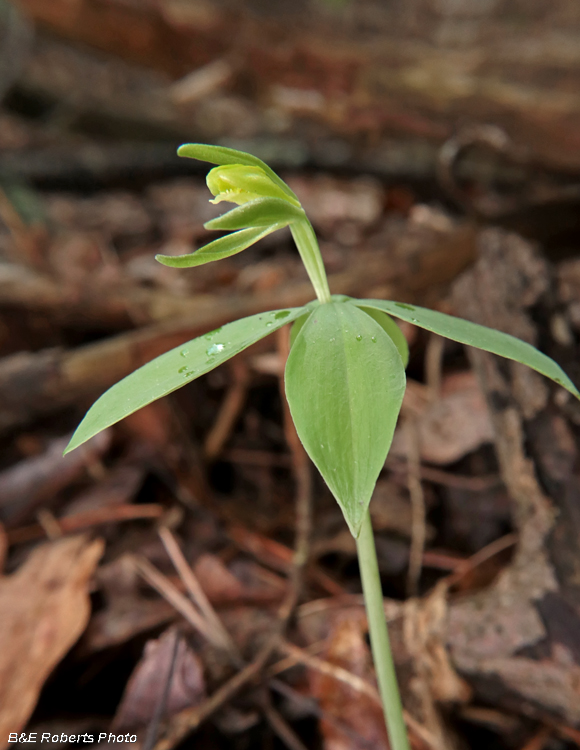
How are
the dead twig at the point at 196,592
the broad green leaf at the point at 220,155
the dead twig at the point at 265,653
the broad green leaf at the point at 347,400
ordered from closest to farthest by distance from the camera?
the broad green leaf at the point at 347,400 → the broad green leaf at the point at 220,155 → the dead twig at the point at 265,653 → the dead twig at the point at 196,592

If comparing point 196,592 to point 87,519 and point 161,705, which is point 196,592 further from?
point 87,519

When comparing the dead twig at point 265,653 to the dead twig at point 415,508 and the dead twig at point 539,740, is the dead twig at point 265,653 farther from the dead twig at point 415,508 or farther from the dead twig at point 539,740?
the dead twig at point 539,740

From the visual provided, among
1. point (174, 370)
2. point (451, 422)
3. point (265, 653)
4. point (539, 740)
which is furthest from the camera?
point (451, 422)

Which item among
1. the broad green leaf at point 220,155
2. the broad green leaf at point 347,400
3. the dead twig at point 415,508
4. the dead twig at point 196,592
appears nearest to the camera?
the broad green leaf at point 347,400

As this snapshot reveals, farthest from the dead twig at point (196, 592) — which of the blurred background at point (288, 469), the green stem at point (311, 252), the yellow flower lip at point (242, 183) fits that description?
the yellow flower lip at point (242, 183)

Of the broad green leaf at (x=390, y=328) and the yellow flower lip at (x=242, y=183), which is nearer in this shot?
the yellow flower lip at (x=242, y=183)

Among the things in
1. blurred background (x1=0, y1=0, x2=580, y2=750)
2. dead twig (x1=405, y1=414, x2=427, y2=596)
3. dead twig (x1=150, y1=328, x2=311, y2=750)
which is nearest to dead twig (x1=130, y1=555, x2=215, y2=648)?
blurred background (x1=0, y1=0, x2=580, y2=750)

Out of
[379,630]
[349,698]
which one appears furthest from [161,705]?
[379,630]
